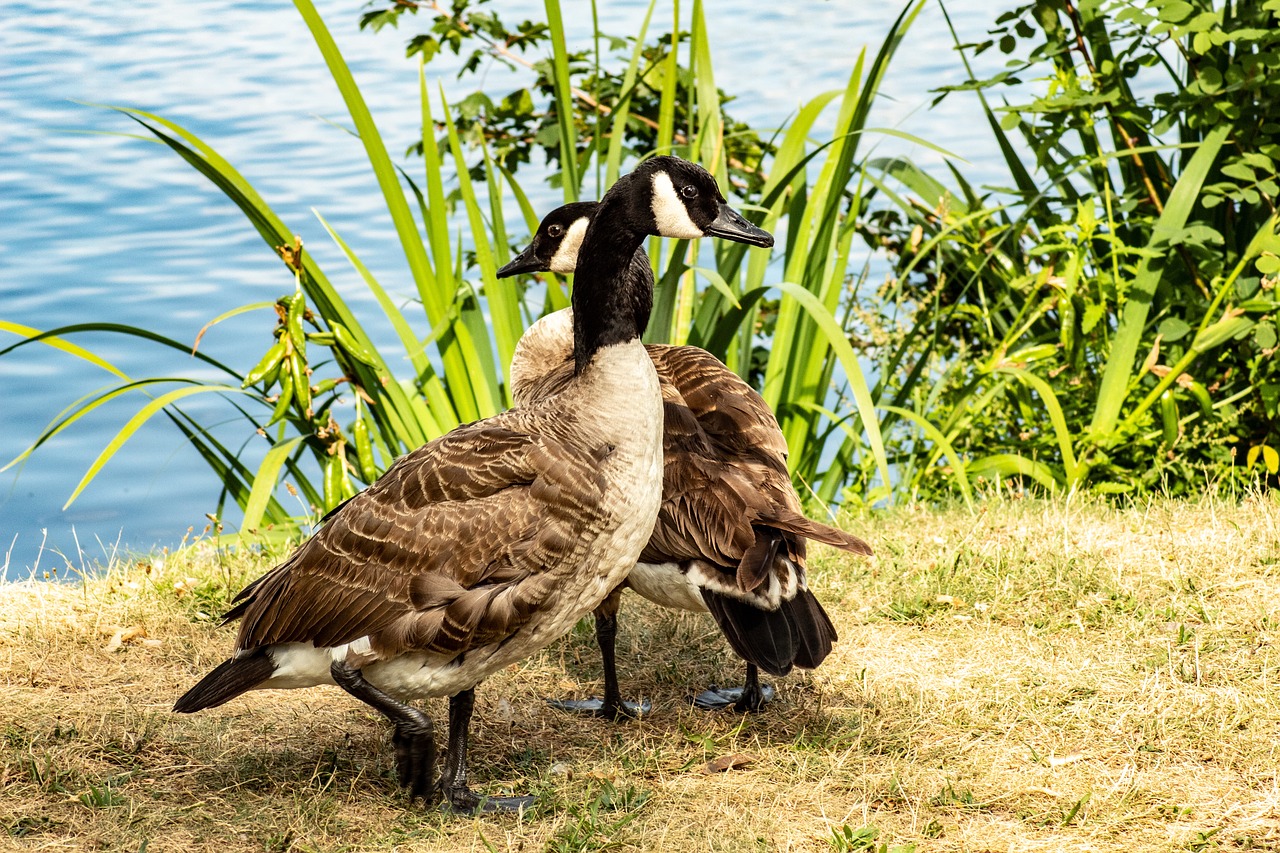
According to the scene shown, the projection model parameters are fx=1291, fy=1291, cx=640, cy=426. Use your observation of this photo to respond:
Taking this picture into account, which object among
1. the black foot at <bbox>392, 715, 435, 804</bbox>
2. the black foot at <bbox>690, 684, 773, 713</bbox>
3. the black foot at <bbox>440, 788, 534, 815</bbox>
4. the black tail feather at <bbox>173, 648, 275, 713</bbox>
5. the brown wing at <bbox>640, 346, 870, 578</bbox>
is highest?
the brown wing at <bbox>640, 346, 870, 578</bbox>

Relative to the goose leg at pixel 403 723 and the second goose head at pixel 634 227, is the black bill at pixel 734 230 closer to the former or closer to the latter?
the second goose head at pixel 634 227

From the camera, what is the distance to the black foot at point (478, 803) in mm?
3494

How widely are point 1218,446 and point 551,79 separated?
3.75 metres

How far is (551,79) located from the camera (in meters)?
6.74

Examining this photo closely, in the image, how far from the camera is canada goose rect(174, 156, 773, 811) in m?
3.32

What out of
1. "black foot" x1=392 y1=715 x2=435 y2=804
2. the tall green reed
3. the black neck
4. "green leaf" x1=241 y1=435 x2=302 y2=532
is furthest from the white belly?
"green leaf" x1=241 y1=435 x2=302 y2=532

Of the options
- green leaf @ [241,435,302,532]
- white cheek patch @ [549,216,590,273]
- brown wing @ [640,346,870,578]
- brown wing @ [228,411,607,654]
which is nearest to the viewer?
brown wing @ [228,411,607,654]

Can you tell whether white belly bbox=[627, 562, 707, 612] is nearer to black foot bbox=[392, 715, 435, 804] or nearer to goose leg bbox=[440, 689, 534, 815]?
goose leg bbox=[440, 689, 534, 815]

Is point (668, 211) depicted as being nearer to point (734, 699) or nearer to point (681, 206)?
point (681, 206)

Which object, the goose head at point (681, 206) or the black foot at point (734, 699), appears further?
the black foot at point (734, 699)

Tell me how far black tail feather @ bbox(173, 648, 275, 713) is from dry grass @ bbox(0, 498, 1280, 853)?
311mm

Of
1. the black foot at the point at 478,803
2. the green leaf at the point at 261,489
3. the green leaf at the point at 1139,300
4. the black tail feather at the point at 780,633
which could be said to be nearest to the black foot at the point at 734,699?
the black tail feather at the point at 780,633

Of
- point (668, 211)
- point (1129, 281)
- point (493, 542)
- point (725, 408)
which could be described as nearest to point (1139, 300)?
point (1129, 281)

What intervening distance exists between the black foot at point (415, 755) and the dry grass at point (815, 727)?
0.28 feet
